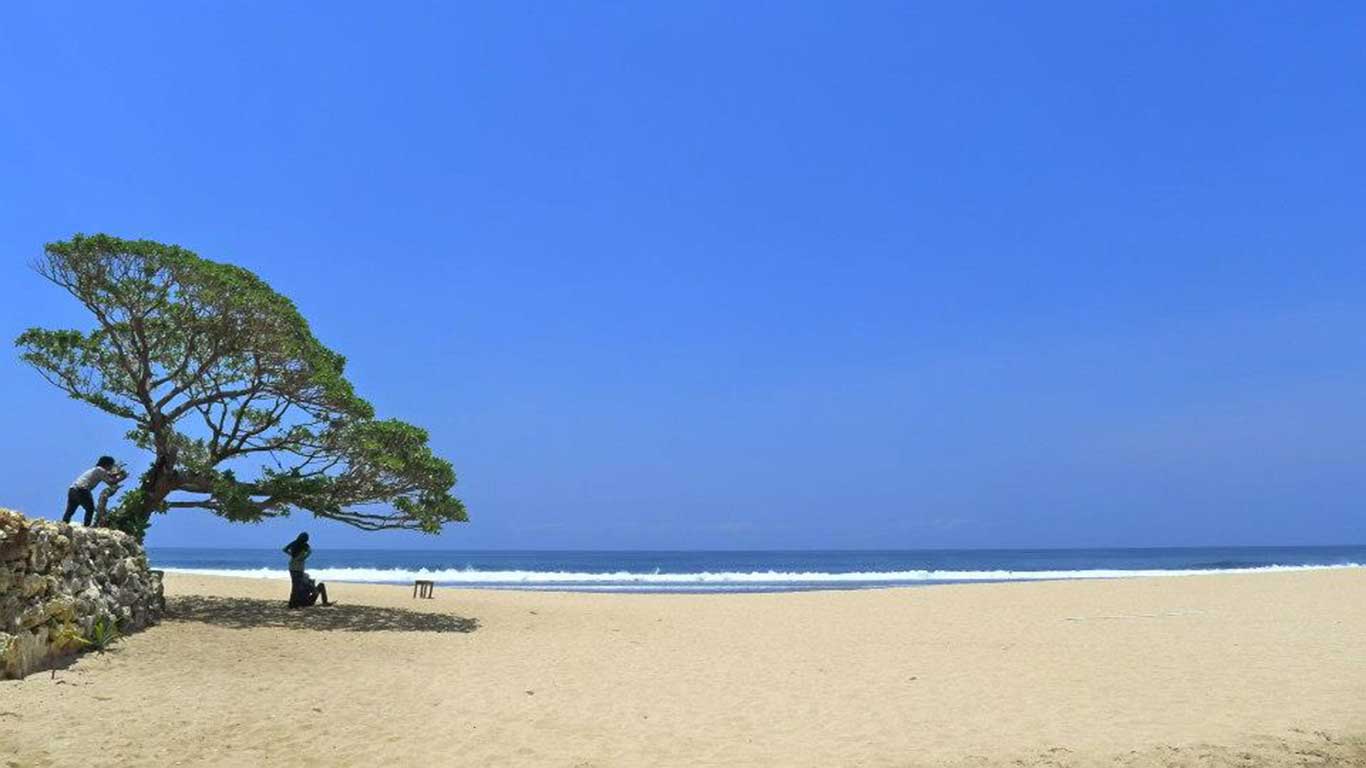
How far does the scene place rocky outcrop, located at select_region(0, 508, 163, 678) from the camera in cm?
944

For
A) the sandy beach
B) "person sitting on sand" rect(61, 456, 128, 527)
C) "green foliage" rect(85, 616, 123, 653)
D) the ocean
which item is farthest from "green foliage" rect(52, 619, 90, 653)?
the ocean

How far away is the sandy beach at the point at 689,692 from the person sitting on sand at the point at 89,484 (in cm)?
200

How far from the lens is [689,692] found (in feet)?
36.6

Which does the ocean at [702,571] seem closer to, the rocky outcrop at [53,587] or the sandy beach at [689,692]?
the sandy beach at [689,692]

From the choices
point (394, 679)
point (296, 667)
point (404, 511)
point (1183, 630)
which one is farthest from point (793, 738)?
point (1183, 630)

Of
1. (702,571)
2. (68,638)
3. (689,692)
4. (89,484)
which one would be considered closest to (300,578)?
(89,484)

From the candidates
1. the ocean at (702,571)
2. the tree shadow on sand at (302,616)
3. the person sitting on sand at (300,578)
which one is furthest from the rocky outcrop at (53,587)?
the ocean at (702,571)

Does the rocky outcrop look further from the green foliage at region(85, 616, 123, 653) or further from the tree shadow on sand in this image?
the tree shadow on sand

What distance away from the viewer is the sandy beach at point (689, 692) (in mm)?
8141

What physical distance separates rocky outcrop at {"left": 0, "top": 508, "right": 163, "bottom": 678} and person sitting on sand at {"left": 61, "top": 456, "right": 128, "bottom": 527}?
1.21 m

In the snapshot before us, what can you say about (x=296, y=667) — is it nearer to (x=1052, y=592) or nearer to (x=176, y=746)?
(x=176, y=746)

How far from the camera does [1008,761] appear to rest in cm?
782

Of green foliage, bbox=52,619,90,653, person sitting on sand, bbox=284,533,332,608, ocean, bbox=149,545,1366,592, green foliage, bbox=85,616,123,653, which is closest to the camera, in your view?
green foliage, bbox=52,619,90,653

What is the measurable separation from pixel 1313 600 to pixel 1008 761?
62.3 feet
